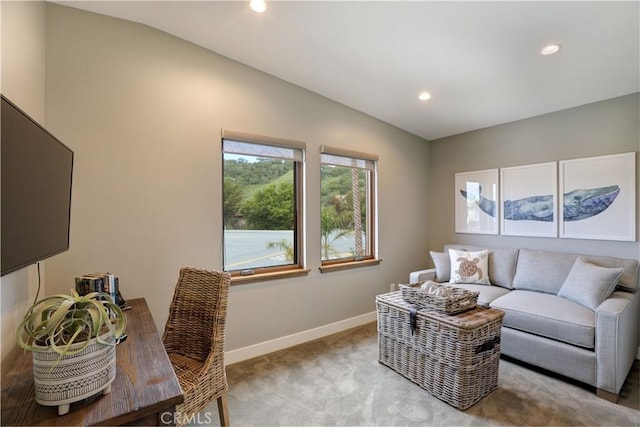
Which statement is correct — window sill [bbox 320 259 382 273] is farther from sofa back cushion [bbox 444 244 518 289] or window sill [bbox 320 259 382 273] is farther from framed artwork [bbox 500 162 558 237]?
framed artwork [bbox 500 162 558 237]

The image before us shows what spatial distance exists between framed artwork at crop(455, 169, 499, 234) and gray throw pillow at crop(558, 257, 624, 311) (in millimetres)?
1077

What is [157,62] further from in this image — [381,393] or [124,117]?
[381,393]

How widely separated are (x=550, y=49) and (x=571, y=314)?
2.06 m

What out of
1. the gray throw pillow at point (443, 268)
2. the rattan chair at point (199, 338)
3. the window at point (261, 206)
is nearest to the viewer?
the rattan chair at point (199, 338)

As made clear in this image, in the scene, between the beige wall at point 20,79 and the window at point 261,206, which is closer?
the beige wall at point 20,79

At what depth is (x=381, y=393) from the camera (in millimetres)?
2217

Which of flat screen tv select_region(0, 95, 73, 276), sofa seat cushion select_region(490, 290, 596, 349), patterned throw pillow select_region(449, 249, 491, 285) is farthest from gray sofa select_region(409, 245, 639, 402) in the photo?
flat screen tv select_region(0, 95, 73, 276)

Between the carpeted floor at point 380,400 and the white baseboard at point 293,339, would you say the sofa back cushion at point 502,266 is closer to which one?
the carpeted floor at point 380,400

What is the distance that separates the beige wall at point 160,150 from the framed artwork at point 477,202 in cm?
197

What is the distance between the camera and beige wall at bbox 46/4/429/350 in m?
2.05

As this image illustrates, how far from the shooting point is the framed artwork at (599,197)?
109 inches

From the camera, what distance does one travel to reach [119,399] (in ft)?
3.18

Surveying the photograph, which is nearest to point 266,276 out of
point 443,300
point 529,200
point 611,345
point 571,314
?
point 443,300

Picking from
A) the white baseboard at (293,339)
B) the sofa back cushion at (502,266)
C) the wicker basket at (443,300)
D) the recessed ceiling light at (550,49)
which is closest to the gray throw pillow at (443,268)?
the sofa back cushion at (502,266)
